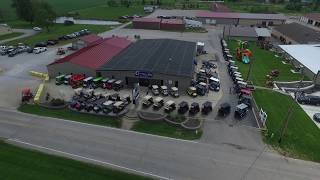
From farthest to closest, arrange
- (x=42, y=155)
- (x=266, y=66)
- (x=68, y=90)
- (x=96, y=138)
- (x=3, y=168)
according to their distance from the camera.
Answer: (x=266, y=66) < (x=68, y=90) < (x=96, y=138) < (x=42, y=155) < (x=3, y=168)

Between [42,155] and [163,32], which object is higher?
[163,32]

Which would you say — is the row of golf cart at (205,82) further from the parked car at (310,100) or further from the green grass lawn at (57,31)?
the green grass lawn at (57,31)

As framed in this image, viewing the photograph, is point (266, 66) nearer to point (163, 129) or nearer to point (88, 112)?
point (163, 129)

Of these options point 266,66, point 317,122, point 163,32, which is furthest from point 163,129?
point 163,32

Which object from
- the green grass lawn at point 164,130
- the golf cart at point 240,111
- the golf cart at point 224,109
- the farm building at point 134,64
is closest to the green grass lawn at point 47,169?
the green grass lawn at point 164,130

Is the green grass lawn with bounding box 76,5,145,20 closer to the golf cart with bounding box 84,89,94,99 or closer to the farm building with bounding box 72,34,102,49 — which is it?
the farm building with bounding box 72,34,102,49

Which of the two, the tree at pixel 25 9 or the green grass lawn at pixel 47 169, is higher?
the tree at pixel 25 9

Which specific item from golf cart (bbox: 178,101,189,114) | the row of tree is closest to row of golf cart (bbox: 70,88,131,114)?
golf cart (bbox: 178,101,189,114)
